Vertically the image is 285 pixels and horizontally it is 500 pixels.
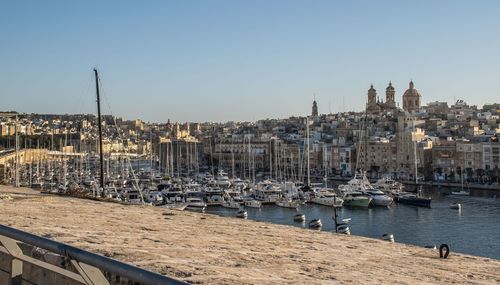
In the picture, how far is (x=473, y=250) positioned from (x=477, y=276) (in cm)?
1685

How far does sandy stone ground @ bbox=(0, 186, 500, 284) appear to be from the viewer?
300 cm

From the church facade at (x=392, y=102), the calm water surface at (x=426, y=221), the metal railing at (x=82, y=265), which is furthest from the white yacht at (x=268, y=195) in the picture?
the church facade at (x=392, y=102)

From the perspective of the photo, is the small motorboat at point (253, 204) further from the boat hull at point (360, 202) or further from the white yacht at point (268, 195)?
the boat hull at point (360, 202)

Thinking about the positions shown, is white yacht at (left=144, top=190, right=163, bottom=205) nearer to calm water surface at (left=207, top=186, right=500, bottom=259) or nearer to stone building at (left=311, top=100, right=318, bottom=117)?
calm water surface at (left=207, top=186, right=500, bottom=259)

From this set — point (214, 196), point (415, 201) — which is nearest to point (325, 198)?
point (415, 201)

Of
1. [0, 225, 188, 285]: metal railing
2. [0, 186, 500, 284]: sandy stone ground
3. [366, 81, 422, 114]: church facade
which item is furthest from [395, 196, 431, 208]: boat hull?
[366, 81, 422, 114]: church facade

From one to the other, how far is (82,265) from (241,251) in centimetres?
207

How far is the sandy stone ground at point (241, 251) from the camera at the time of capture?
9.84ft

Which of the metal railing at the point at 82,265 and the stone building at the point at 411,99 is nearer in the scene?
the metal railing at the point at 82,265

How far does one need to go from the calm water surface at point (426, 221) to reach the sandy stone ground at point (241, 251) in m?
15.0

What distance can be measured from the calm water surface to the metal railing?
58.9 feet

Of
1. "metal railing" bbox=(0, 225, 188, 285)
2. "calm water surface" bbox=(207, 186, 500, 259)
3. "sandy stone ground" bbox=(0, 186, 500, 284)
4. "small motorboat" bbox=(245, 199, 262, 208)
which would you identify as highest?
"metal railing" bbox=(0, 225, 188, 285)

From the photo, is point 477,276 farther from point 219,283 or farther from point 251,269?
point 219,283

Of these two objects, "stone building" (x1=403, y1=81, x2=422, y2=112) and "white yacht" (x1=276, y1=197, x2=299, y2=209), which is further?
"stone building" (x1=403, y1=81, x2=422, y2=112)
